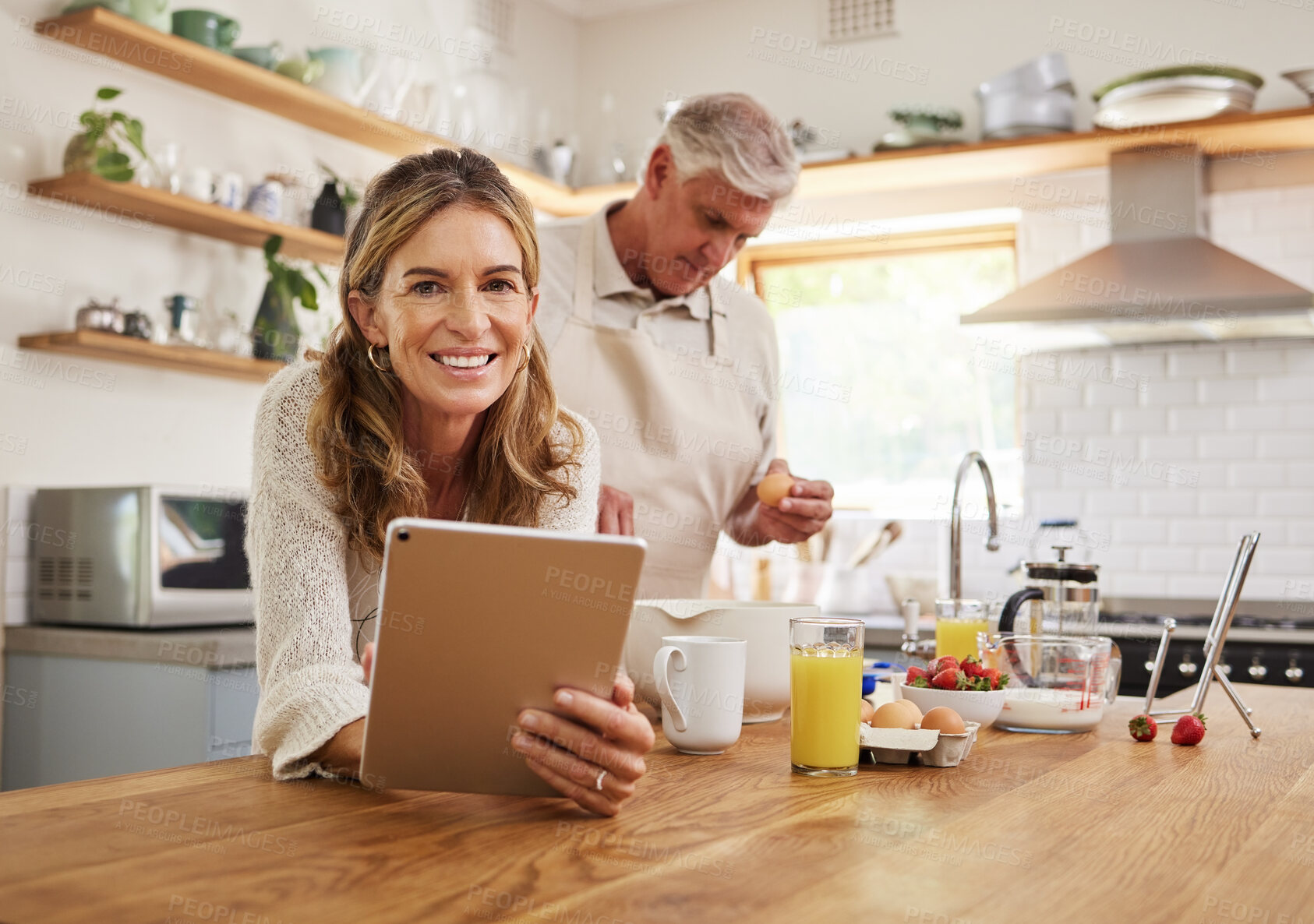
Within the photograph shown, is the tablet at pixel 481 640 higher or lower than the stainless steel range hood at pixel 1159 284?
lower

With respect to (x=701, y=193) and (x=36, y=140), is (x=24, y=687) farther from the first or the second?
(x=701, y=193)

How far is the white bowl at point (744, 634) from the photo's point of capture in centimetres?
152

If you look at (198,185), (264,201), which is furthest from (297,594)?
(264,201)

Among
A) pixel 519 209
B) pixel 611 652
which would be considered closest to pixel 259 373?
pixel 519 209

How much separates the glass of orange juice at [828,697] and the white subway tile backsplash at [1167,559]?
11.3ft

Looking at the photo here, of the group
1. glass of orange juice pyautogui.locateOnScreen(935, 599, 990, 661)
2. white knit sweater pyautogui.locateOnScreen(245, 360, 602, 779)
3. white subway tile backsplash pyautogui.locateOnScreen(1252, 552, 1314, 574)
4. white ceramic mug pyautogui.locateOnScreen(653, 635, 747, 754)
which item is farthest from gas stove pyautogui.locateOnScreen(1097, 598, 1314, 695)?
white knit sweater pyautogui.locateOnScreen(245, 360, 602, 779)

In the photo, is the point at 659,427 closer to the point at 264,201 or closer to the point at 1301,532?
the point at 264,201

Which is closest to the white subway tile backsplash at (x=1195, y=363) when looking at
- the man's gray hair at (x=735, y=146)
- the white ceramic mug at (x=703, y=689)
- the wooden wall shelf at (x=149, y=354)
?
the man's gray hair at (x=735, y=146)

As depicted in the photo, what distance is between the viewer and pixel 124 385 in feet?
10.9

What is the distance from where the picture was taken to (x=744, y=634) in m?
1.52

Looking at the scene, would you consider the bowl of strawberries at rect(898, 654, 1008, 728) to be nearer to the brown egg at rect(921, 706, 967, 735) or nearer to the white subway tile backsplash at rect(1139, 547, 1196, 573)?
the brown egg at rect(921, 706, 967, 735)

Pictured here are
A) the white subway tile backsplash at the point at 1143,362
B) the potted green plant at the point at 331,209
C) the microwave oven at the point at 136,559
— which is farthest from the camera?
the white subway tile backsplash at the point at 1143,362

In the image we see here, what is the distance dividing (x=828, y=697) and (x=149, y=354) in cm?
247

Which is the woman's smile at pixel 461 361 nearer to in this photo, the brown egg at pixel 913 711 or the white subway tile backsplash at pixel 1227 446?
the brown egg at pixel 913 711
